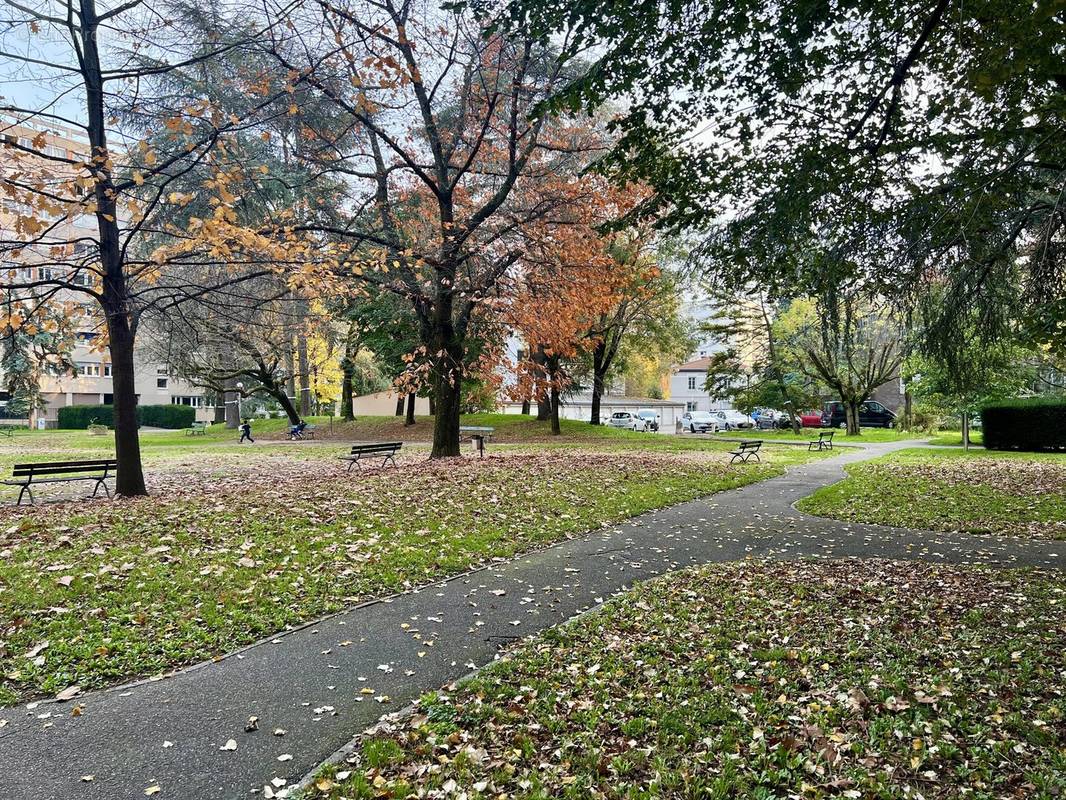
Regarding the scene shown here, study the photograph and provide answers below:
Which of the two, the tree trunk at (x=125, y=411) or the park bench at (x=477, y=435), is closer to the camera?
the tree trunk at (x=125, y=411)

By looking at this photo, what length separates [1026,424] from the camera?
21.4m

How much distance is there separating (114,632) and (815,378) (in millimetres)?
34389

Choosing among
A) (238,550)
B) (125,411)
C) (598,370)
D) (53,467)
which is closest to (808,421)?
(598,370)

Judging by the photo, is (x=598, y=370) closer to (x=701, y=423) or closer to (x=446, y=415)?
(x=701, y=423)

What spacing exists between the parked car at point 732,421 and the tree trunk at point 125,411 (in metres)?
37.7

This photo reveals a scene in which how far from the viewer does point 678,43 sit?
25.6ft

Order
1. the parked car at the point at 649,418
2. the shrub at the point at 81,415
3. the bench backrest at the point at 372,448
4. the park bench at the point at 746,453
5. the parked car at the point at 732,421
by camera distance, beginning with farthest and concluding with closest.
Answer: the shrub at the point at 81,415 < the parked car at the point at 732,421 < the parked car at the point at 649,418 < the park bench at the point at 746,453 < the bench backrest at the point at 372,448

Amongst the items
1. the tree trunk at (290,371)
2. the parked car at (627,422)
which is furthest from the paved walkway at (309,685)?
the parked car at (627,422)

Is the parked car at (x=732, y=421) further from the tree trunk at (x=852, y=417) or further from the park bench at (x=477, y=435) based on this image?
the park bench at (x=477, y=435)

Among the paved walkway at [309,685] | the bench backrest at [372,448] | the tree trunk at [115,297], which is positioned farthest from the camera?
the bench backrest at [372,448]

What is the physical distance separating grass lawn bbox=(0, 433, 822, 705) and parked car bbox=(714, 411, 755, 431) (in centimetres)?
3036

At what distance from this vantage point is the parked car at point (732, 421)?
43.5m

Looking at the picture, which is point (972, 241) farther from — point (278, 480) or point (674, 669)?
point (278, 480)

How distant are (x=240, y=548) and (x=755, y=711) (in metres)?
5.82
